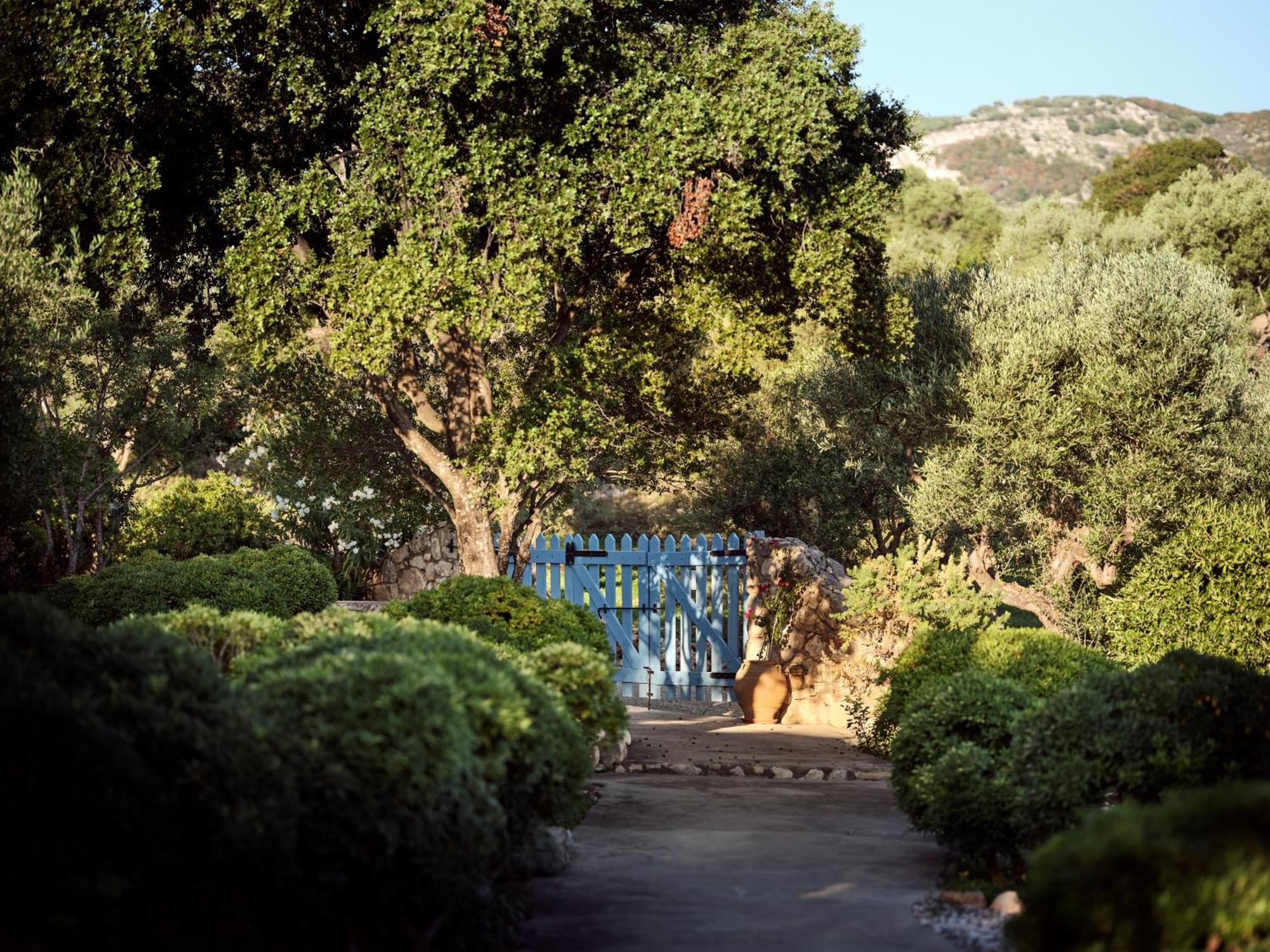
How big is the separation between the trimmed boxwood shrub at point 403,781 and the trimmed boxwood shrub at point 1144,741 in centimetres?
268

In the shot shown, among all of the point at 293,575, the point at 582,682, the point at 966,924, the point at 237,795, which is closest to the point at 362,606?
the point at 293,575

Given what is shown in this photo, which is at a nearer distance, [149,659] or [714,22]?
[149,659]

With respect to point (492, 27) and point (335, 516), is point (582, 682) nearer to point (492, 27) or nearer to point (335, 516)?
point (492, 27)

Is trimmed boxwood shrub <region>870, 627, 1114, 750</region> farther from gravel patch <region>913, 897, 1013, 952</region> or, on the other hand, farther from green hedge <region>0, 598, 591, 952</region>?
green hedge <region>0, 598, 591, 952</region>

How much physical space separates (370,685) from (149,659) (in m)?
0.89

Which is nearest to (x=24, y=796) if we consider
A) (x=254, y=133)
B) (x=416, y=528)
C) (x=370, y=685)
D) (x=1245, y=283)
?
(x=370, y=685)

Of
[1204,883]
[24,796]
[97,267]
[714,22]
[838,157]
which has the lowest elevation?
[1204,883]

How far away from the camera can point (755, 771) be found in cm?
1180

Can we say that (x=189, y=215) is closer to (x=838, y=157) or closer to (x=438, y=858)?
(x=838, y=157)

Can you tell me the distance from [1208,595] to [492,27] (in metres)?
8.71

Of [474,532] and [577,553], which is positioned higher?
[474,532]

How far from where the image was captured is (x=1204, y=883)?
423 cm

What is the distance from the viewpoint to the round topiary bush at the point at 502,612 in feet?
33.9

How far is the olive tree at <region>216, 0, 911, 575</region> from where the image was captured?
12.3 metres
